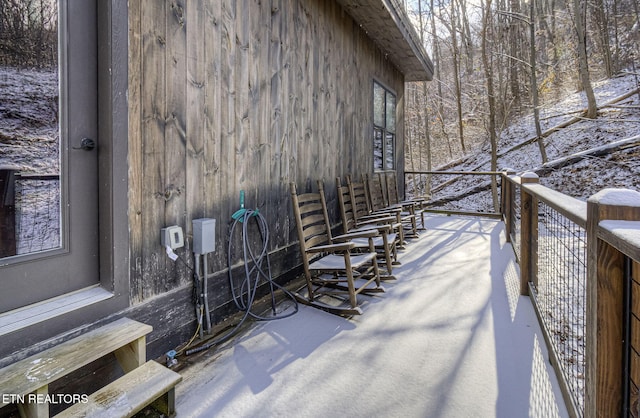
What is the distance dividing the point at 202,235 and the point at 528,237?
2348 mm

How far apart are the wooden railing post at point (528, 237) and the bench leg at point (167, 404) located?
249 centimetres

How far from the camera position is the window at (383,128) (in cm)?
580

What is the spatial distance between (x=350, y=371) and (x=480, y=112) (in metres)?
13.4

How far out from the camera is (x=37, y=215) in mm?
1571

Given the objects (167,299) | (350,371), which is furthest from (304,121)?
(350,371)

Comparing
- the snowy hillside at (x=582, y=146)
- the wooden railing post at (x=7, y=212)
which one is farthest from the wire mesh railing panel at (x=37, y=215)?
the snowy hillside at (x=582, y=146)

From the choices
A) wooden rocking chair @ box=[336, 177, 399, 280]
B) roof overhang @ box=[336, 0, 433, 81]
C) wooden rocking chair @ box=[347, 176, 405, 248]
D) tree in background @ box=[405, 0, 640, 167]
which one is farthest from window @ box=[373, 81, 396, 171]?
tree in background @ box=[405, 0, 640, 167]

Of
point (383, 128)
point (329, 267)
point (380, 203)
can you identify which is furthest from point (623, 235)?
point (383, 128)

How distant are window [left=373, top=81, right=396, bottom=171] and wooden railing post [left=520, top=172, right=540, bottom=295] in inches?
118

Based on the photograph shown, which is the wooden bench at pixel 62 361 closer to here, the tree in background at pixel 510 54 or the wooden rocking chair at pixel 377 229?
the wooden rocking chair at pixel 377 229

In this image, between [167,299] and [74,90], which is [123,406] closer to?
[167,299]

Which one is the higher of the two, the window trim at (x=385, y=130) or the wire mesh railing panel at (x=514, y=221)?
the window trim at (x=385, y=130)

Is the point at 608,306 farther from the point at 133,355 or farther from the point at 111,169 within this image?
the point at 111,169

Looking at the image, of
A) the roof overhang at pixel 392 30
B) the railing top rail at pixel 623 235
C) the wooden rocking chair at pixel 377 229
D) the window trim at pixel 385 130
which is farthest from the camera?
the window trim at pixel 385 130
